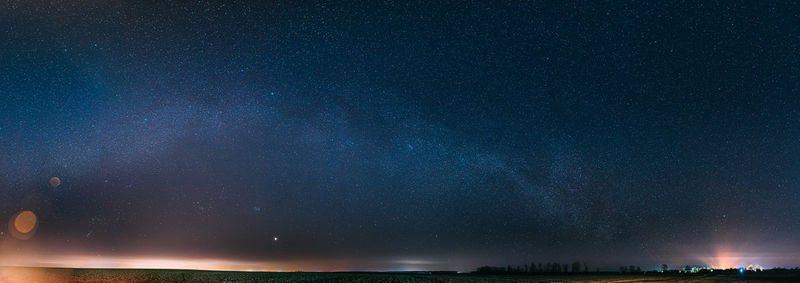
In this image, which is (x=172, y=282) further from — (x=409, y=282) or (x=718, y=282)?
(x=718, y=282)

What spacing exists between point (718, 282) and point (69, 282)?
10140 centimetres

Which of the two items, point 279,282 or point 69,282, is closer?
point 69,282

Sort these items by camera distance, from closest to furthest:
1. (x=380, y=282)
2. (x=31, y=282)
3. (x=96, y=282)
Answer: (x=31, y=282)
(x=96, y=282)
(x=380, y=282)

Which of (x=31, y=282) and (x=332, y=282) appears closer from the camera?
(x=31, y=282)

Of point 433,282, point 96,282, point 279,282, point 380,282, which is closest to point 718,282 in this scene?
point 433,282

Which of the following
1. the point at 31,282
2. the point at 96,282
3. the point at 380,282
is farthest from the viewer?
the point at 380,282

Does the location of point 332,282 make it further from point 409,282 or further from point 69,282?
point 69,282

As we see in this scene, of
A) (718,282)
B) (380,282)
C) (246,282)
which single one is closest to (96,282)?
(246,282)

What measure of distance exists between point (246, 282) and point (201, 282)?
22.3 ft

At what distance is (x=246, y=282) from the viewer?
3216 inches

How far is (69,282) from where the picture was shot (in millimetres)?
72375

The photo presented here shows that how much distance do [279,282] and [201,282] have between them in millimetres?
11898

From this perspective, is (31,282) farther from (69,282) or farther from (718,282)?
(718,282)

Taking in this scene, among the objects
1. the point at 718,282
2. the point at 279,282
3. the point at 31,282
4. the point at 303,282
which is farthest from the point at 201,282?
the point at 718,282
